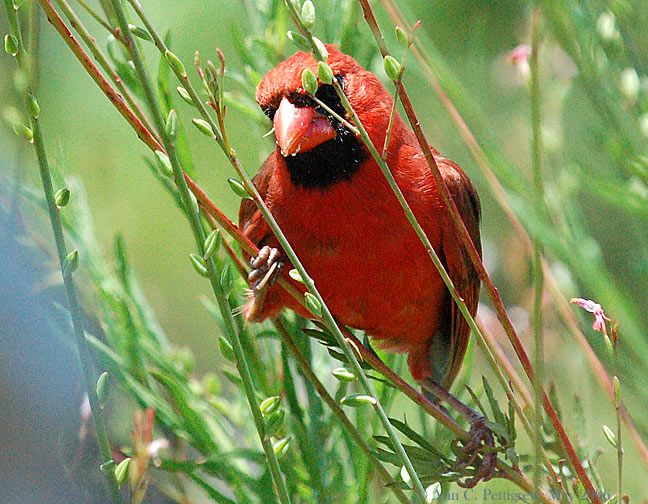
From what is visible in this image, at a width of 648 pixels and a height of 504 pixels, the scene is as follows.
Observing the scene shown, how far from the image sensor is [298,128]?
1541mm

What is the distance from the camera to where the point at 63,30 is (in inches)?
33.2

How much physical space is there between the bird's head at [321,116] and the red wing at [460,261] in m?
0.20

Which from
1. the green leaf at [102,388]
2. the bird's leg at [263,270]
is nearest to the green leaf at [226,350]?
the green leaf at [102,388]

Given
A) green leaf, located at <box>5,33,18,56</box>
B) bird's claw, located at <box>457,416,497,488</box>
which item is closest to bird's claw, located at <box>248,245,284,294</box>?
bird's claw, located at <box>457,416,497,488</box>

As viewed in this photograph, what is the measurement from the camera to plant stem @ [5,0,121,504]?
76 cm

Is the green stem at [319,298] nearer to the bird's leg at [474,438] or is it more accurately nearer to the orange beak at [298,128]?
the bird's leg at [474,438]

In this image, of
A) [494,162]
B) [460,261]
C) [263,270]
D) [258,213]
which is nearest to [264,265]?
[263,270]

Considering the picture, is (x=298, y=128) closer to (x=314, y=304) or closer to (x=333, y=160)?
(x=333, y=160)

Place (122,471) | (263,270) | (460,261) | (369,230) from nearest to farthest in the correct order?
(122,471)
(263,270)
(369,230)
(460,261)

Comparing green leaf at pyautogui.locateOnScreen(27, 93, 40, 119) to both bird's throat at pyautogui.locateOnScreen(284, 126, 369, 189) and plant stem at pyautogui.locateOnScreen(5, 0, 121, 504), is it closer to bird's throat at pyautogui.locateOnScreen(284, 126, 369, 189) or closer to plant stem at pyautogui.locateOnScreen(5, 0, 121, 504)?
plant stem at pyautogui.locateOnScreen(5, 0, 121, 504)

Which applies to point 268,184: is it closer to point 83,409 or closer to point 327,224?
point 327,224

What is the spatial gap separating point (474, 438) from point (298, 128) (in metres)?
0.61

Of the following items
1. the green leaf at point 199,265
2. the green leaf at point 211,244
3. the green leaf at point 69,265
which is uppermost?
the green leaf at point 69,265

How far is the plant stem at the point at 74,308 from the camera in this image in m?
0.76
